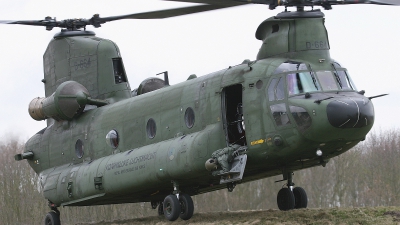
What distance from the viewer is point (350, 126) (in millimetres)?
17641

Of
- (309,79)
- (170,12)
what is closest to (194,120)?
(170,12)

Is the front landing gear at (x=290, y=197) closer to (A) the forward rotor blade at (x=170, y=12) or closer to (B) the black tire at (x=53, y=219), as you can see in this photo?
(A) the forward rotor blade at (x=170, y=12)

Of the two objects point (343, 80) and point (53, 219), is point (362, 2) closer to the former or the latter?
point (343, 80)

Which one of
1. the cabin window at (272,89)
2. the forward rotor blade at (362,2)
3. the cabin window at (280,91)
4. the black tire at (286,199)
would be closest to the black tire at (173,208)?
the black tire at (286,199)

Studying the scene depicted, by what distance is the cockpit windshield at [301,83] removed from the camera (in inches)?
720

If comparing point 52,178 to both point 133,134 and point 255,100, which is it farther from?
point 255,100

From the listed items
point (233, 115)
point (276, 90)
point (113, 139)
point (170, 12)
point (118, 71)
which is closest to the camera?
point (276, 90)

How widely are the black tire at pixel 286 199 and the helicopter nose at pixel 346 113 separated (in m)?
3.73

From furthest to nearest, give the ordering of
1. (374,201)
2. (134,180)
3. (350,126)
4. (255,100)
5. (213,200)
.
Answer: (213,200) < (374,201) < (134,180) < (255,100) < (350,126)

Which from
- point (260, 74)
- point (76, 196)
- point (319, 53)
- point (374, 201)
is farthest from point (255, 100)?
point (374, 201)

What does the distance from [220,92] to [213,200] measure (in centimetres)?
3002

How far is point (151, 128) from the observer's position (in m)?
22.0

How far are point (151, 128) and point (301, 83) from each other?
5242 mm

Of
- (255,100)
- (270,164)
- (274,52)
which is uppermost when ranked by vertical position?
(274,52)
